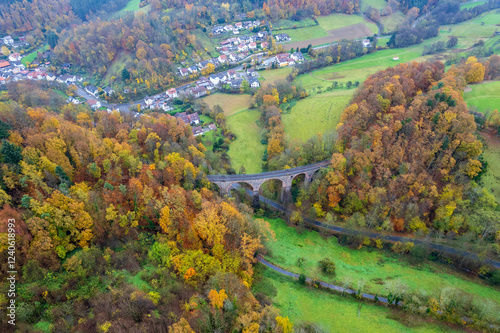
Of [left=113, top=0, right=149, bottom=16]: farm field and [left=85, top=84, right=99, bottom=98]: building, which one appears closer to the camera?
[left=85, top=84, right=99, bottom=98]: building

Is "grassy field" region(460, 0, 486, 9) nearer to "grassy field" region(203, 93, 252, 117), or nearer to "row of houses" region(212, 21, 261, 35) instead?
"row of houses" region(212, 21, 261, 35)

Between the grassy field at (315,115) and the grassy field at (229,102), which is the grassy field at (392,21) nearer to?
the grassy field at (315,115)

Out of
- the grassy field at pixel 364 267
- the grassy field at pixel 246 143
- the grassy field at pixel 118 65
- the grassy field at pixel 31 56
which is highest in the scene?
the grassy field at pixel 31 56

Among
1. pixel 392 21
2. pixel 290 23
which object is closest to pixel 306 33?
pixel 290 23

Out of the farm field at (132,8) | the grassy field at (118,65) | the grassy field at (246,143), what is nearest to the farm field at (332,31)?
the grassy field at (246,143)

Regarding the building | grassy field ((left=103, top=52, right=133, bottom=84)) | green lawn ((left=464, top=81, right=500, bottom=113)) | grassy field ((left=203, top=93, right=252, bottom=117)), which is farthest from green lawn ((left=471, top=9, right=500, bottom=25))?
the building

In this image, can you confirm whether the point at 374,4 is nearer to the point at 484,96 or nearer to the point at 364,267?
the point at 484,96
